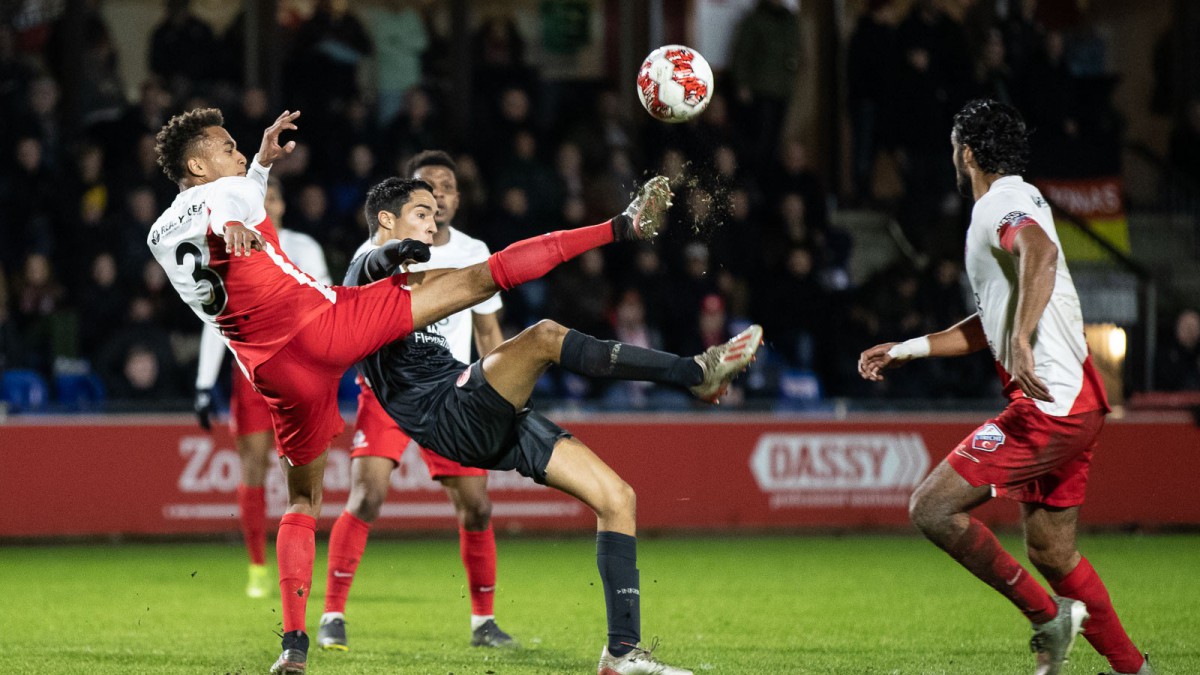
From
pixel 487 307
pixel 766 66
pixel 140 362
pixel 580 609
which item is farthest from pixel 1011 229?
pixel 766 66

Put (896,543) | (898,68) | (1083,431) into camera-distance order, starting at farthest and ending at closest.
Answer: (898,68) < (896,543) < (1083,431)

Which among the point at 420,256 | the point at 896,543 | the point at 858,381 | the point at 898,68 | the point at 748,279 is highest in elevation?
the point at 898,68

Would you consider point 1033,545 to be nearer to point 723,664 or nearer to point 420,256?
point 723,664

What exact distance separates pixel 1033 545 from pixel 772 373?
7.25 metres

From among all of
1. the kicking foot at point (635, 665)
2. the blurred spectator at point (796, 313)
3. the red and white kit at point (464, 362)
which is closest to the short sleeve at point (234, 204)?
the red and white kit at point (464, 362)

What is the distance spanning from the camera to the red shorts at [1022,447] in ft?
19.3

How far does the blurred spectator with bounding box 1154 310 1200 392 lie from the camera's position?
13.9 m

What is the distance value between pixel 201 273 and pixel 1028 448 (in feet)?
10.4

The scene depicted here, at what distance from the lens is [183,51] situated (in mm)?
14539

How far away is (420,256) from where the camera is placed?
5930mm

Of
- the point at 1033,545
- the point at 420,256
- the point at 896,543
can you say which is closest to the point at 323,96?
the point at 896,543

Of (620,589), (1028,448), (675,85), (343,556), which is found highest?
(675,85)

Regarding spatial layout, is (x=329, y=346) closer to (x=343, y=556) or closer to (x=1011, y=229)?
(x=343, y=556)

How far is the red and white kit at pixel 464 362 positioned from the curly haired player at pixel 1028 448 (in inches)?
94.9
